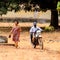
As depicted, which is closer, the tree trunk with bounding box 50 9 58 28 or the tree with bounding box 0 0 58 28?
the tree with bounding box 0 0 58 28

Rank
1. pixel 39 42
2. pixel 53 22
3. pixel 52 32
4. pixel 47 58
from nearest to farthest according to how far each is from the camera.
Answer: pixel 47 58 → pixel 39 42 → pixel 52 32 → pixel 53 22

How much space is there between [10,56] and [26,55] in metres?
0.77

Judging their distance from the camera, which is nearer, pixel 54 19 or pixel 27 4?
pixel 27 4

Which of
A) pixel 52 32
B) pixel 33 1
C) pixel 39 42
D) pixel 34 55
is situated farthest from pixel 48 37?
pixel 34 55

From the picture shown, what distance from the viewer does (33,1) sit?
1138 inches

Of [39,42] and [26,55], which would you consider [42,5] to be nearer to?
[39,42]

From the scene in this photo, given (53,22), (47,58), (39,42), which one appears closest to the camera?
(47,58)

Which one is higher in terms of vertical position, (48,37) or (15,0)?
(15,0)

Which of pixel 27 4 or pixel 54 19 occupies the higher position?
pixel 27 4

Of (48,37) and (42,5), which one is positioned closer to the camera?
(48,37)

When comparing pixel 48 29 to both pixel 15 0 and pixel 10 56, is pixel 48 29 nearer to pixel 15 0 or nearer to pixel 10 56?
pixel 15 0

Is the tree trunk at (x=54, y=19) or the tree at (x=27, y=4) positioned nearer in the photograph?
the tree at (x=27, y=4)

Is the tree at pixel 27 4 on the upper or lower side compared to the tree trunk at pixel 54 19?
upper

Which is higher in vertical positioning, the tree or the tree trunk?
the tree
